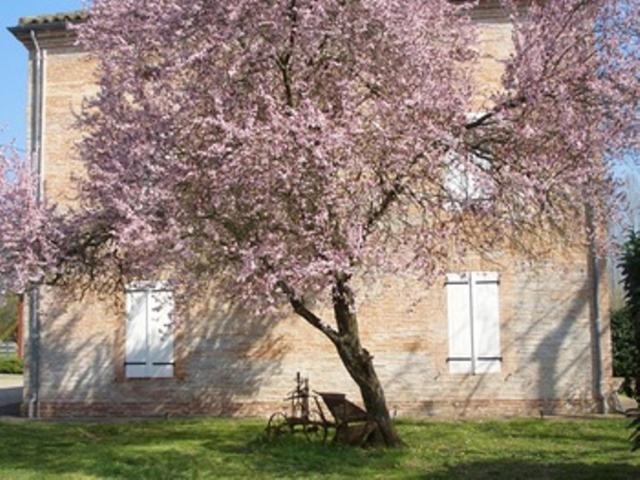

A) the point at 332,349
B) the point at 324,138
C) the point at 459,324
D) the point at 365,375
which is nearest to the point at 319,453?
the point at 365,375

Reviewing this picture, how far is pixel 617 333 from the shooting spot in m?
19.5

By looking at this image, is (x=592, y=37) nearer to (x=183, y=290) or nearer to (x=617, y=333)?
(x=183, y=290)

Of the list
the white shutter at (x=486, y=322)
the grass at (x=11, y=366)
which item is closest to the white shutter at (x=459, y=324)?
the white shutter at (x=486, y=322)

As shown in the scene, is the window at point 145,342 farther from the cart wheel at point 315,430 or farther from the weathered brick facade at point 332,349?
the cart wheel at point 315,430

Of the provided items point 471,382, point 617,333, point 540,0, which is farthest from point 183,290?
point 617,333

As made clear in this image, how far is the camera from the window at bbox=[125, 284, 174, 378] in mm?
17156

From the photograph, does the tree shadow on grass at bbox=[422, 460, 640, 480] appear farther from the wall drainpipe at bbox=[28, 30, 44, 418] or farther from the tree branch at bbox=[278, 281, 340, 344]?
the wall drainpipe at bbox=[28, 30, 44, 418]

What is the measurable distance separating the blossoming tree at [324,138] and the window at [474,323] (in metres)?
4.97

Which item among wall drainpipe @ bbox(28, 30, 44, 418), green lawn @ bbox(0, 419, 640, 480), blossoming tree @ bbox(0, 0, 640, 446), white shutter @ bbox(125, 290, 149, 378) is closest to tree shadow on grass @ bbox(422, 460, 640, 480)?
green lawn @ bbox(0, 419, 640, 480)

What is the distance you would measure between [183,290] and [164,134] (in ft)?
6.55

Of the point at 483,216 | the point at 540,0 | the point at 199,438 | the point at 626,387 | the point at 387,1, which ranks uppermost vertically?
the point at 540,0

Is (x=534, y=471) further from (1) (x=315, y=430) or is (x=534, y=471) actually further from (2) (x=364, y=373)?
(1) (x=315, y=430)

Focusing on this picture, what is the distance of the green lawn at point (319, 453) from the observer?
9914 mm

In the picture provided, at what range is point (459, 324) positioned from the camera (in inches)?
646
